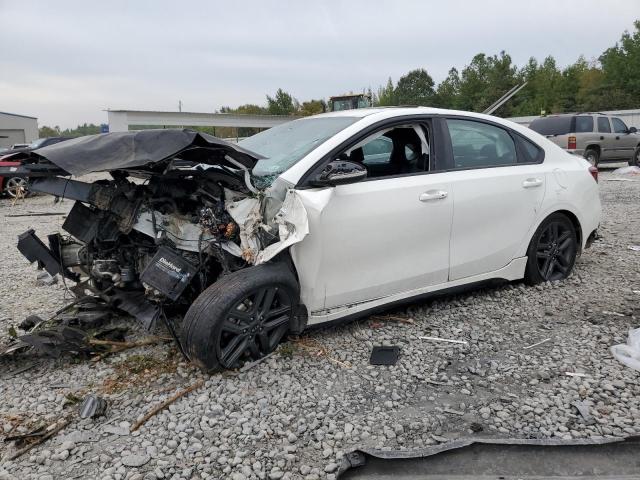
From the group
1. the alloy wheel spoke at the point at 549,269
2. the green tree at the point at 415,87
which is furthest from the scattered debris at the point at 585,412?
the green tree at the point at 415,87

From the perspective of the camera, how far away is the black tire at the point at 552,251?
4.58 meters

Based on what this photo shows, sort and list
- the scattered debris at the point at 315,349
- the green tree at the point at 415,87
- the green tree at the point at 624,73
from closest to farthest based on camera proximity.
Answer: the scattered debris at the point at 315,349 < the green tree at the point at 624,73 < the green tree at the point at 415,87

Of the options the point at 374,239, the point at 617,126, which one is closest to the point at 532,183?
the point at 374,239

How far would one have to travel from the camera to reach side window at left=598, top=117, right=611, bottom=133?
1526cm

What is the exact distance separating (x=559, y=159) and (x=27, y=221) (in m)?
10.2

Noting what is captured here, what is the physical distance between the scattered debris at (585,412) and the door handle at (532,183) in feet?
6.66

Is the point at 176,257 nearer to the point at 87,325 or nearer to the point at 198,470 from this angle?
the point at 87,325

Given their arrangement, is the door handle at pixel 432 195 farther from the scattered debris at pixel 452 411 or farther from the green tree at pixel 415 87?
the green tree at pixel 415 87

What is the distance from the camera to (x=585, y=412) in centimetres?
279

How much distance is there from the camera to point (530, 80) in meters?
56.5

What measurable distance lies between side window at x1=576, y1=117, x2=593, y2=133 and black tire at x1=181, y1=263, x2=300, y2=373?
14.2m

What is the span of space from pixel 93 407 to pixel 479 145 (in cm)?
336

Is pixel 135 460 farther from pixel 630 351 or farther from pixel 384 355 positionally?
pixel 630 351

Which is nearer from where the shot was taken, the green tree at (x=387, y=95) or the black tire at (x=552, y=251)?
the black tire at (x=552, y=251)
